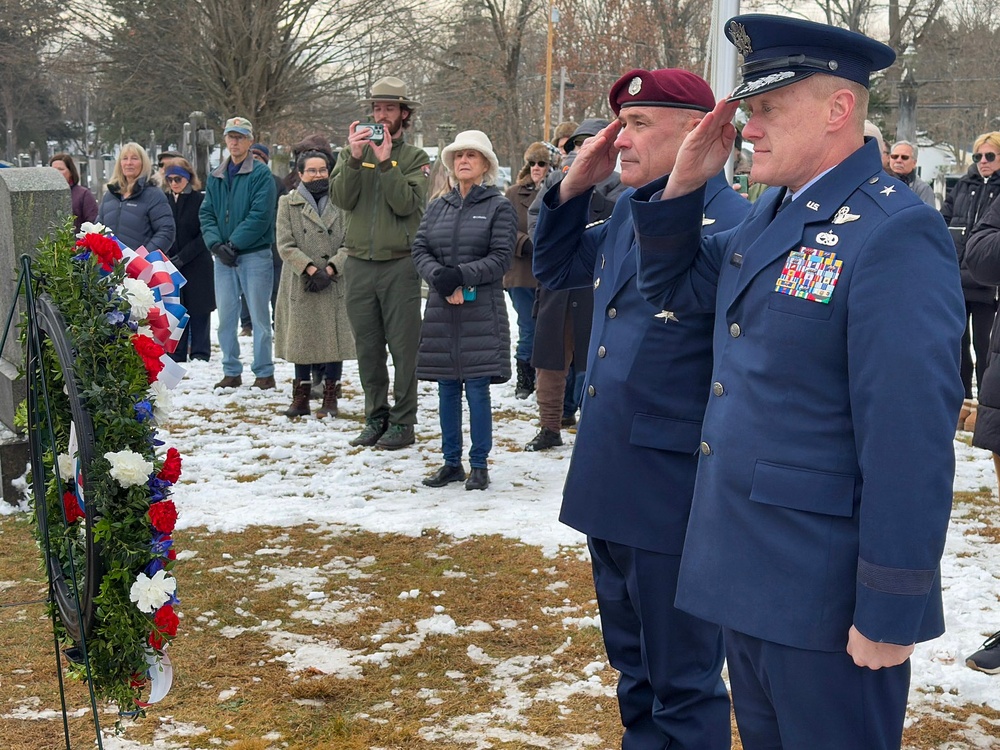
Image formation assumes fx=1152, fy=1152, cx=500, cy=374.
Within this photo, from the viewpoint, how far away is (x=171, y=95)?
21.4 meters

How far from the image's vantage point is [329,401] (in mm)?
8875

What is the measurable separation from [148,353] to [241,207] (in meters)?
6.42

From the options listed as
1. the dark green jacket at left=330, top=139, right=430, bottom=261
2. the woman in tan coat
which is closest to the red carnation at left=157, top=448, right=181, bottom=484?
the dark green jacket at left=330, top=139, right=430, bottom=261

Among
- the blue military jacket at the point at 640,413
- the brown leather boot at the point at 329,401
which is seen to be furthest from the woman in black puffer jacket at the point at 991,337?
the brown leather boot at the point at 329,401

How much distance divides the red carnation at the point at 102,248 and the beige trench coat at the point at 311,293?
5282 mm

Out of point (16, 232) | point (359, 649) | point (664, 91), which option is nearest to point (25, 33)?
point (16, 232)

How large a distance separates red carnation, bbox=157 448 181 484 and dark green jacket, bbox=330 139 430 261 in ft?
14.4

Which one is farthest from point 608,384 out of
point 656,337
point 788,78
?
point 788,78

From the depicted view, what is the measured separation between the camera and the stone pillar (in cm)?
645

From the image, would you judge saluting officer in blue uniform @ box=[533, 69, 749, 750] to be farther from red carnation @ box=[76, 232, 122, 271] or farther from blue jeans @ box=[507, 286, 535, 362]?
blue jeans @ box=[507, 286, 535, 362]

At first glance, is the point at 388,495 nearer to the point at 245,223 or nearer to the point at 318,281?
the point at 318,281

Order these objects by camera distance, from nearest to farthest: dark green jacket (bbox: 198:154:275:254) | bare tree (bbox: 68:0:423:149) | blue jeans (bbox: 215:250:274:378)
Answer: dark green jacket (bbox: 198:154:275:254)
blue jeans (bbox: 215:250:274:378)
bare tree (bbox: 68:0:423:149)

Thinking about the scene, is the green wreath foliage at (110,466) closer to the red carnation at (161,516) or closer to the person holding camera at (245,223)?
the red carnation at (161,516)

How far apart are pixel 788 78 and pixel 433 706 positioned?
253 centimetres
